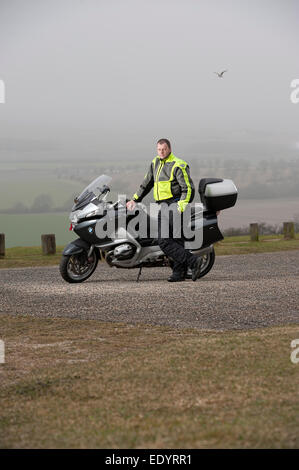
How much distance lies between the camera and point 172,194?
11.7 m

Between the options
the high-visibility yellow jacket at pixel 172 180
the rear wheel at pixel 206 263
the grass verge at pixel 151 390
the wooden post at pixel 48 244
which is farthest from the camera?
the wooden post at pixel 48 244

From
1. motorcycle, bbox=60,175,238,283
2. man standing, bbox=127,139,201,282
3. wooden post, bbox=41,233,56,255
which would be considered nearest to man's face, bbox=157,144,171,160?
man standing, bbox=127,139,201,282

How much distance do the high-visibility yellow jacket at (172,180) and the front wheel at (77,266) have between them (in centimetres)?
162

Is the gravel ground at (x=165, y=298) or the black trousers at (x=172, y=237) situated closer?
the gravel ground at (x=165, y=298)

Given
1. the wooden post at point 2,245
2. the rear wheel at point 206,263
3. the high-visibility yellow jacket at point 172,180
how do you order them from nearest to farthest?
the high-visibility yellow jacket at point 172,180
the rear wheel at point 206,263
the wooden post at point 2,245

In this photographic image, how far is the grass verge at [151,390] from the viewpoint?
157 inches

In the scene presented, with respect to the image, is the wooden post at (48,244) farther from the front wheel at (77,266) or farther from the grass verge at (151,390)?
the grass verge at (151,390)

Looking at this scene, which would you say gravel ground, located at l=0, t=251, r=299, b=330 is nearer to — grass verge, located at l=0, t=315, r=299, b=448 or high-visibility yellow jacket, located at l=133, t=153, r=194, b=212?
grass verge, located at l=0, t=315, r=299, b=448

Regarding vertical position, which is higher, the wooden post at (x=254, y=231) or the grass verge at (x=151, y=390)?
the grass verge at (x=151, y=390)

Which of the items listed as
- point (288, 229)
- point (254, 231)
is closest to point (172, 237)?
point (254, 231)

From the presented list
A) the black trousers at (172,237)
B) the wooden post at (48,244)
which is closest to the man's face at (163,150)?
the black trousers at (172,237)

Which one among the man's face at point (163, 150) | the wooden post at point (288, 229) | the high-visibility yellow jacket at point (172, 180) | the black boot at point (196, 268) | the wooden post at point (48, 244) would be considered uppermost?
the man's face at point (163, 150)

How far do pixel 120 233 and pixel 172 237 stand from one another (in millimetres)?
928
